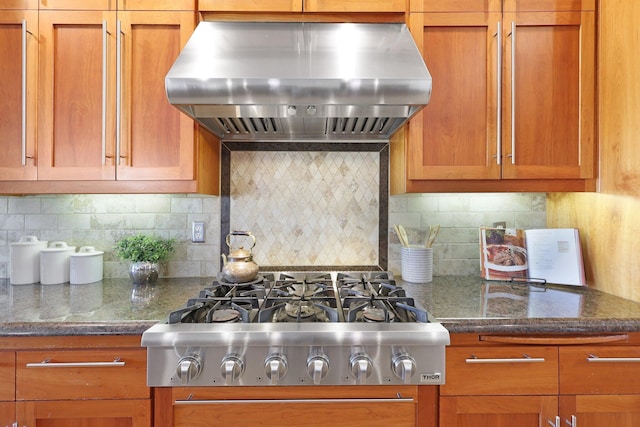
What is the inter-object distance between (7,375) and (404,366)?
1.27 metres

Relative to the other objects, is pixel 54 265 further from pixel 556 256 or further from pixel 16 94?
pixel 556 256

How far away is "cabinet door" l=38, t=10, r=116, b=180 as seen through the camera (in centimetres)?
150

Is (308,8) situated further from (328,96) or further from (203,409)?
(203,409)

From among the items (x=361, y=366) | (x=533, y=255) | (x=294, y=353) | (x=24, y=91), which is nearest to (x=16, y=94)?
(x=24, y=91)

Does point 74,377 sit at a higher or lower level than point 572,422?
higher

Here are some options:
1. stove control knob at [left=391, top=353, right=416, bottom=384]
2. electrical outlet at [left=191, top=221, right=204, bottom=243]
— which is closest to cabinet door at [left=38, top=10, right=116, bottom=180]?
electrical outlet at [left=191, top=221, right=204, bottom=243]

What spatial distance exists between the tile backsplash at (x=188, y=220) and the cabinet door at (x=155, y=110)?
1.25ft

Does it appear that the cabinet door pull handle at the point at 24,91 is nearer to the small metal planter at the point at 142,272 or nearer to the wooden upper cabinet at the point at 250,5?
the small metal planter at the point at 142,272

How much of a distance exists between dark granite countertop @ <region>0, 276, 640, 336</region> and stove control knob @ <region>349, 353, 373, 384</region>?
295mm

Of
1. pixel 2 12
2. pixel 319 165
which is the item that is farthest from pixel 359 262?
pixel 2 12

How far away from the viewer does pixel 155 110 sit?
153 cm

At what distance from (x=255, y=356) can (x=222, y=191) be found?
104cm

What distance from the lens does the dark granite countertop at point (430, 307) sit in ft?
3.81

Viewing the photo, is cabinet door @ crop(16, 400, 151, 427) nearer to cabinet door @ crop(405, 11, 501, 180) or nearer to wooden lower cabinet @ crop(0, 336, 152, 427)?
wooden lower cabinet @ crop(0, 336, 152, 427)
